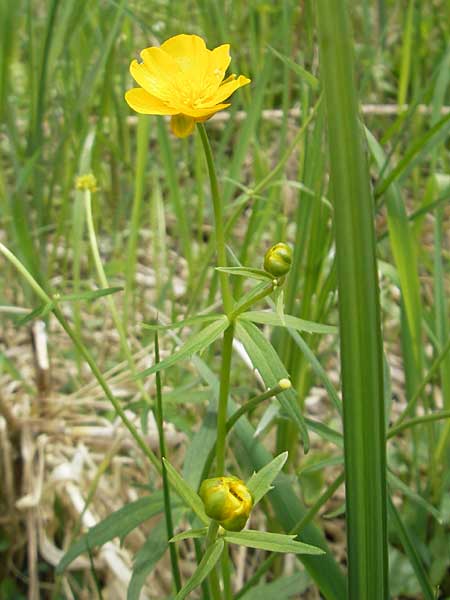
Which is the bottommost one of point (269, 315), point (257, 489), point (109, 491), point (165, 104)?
point (109, 491)

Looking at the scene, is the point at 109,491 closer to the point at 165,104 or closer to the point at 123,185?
the point at 165,104

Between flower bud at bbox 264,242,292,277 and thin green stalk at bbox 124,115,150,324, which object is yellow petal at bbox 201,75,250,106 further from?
thin green stalk at bbox 124,115,150,324

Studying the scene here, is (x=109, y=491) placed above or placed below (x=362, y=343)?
below

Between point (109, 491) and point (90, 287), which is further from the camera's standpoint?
point (90, 287)

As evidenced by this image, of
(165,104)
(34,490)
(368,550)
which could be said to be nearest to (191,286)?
(34,490)

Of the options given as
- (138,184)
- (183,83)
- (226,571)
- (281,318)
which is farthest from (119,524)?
(138,184)

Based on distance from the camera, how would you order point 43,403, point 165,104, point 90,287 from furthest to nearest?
point 90,287 → point 43,403 → point 165,104

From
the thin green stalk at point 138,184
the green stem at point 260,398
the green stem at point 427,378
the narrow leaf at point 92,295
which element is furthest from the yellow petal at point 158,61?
the thin green stalk at point 138,184
